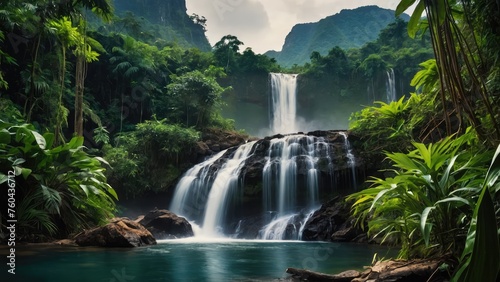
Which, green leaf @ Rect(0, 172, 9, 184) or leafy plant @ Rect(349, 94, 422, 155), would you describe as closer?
green leaf @ Rect(0, 172, 9, 184)

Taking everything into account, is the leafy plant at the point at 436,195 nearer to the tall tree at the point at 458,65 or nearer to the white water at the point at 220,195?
the tall tree at the point at 458,65

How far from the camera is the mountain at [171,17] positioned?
45.9 metres

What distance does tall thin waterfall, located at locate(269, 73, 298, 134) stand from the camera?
26312 mm

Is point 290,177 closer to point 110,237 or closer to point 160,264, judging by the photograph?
point 110,237

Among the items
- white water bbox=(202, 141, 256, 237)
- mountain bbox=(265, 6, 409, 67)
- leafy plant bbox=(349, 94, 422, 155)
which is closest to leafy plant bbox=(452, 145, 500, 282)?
leafy plant bbox=(349, 94, 422, 155)

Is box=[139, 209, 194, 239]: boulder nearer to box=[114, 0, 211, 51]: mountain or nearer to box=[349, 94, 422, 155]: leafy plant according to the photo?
box=[349, 94, 422, 155]: leafy plant

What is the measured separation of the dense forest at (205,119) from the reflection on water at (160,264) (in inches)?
38.9

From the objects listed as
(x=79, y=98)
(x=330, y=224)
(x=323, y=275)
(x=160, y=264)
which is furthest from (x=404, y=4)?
(x=79, y=98)

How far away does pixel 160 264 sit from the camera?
5.75 meters

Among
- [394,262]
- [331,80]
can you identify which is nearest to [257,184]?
[394,262]

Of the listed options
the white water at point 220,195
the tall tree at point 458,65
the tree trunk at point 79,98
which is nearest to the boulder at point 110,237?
the tree trunk at point 79,98

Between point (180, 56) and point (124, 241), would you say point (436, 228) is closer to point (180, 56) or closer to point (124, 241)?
point (124, 241)

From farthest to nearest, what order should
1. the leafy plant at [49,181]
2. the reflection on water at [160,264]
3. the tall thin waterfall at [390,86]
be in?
the tall thin waterfall at [390,86] < the leafy plant at [49,181] < the reflection on water at [160,264]

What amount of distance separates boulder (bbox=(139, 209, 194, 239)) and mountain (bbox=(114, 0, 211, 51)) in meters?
35.7
